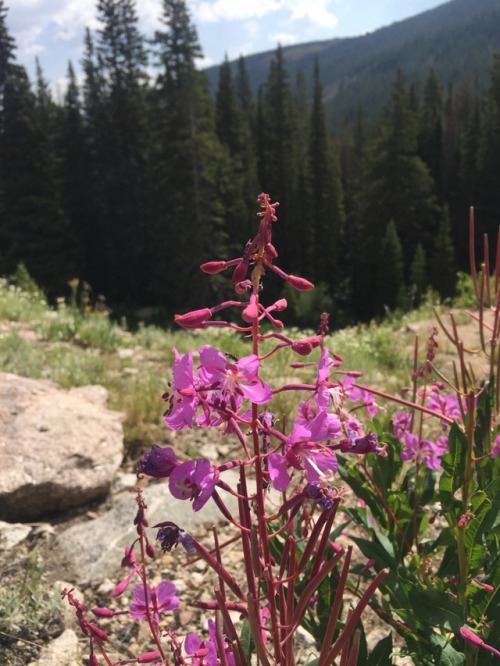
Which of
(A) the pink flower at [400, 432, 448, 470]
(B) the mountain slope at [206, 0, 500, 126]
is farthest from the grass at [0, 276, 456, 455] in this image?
(B) the mountain slope at [206, 0, 500, 126]

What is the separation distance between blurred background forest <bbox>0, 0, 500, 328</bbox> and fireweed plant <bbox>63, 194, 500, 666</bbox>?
1893cm

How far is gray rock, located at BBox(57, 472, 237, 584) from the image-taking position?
2.91 meters

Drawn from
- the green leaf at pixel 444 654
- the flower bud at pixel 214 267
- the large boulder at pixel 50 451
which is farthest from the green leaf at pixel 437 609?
the large boulder at pixel 50 451

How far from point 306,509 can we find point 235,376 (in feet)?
2.44

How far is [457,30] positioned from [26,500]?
679 feet

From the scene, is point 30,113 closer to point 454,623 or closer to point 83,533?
point 83,533

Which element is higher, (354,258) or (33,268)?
(33,268)

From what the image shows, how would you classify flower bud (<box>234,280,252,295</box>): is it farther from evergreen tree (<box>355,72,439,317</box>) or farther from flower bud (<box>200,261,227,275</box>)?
evergreen tree (<box>355,72,439,317</box>)

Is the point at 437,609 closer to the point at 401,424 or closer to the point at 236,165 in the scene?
the point at 401,424

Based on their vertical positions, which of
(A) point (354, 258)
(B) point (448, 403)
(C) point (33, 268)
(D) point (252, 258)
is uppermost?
(D) point (252, 258)

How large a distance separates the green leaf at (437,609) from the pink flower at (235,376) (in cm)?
69

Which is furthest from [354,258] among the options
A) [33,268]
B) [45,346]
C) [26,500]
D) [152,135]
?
[26,500]

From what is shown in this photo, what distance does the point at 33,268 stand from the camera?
2606 centimetres

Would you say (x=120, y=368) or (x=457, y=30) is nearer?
(x=120, y=368)
